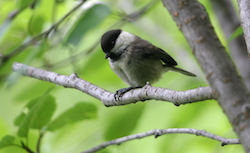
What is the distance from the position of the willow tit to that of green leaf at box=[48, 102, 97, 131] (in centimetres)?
70

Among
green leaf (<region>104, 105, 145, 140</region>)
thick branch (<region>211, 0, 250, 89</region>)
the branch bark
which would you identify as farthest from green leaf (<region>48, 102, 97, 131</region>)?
thick branch (<region>211, 0, 250, 89</region>)

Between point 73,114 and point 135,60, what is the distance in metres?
0.91

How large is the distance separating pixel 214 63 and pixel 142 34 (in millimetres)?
2606

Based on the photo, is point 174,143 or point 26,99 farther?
point 26,99

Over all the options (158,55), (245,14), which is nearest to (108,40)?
(158,55)

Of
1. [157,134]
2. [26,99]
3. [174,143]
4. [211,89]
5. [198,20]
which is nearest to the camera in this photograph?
[211,89]

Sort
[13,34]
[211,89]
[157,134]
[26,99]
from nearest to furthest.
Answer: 1. [211,89]
2. [157,134]
3. [26,99]
4. [13,34]

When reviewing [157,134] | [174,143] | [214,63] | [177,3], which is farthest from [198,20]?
[174,143]

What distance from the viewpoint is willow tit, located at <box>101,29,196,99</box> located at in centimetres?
285

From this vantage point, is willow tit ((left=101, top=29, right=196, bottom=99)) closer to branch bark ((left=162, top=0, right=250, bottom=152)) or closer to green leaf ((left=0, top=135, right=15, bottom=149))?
green leaf ((left=0, top=135, right=15, bottom=149))

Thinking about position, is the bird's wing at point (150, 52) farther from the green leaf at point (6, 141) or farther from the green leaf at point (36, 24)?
the green leaf at point (6, 141)

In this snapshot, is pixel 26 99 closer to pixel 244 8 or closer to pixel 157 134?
pixel 157 134

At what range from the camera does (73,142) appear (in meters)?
2.59

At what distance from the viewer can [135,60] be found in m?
2.88
